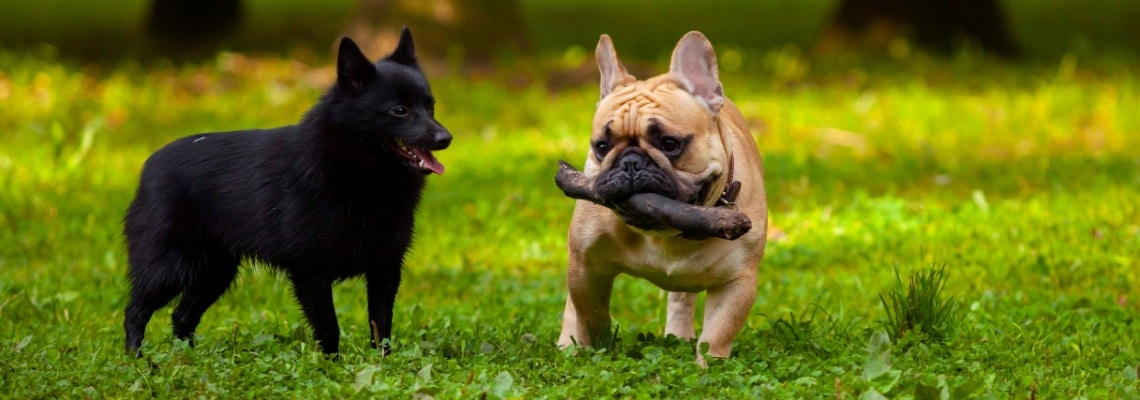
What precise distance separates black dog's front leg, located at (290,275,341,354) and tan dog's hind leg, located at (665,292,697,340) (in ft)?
5.70

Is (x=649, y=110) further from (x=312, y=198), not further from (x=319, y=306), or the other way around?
(x=319, y=306)

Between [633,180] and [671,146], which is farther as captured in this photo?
[671,146]

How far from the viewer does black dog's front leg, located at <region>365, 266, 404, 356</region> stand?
5.61 metres

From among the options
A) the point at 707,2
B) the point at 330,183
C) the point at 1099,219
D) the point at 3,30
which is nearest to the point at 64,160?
the point at 330,183

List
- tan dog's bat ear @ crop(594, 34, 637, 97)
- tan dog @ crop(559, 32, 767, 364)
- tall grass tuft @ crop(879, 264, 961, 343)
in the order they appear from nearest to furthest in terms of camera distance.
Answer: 1. tan dog @ crop(559, 32, 767, 364)
2. tan dog's bat ear @ crop(594, 34, 637, 97)
3. tall grass tuft @ crop(879, 264, 961, 343)

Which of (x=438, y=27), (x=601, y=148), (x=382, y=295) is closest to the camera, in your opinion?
(x=601, y=148)

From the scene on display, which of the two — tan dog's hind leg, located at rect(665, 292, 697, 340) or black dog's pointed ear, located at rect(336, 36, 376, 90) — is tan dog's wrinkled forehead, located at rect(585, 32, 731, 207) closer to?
black dog's pointed ear, located at rect(336, 36, 376, 90)

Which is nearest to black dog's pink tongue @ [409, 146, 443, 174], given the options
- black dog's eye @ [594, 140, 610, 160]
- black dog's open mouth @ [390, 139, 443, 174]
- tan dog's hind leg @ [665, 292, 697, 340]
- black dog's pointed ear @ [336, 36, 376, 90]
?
black dog's open mouth @ [390, 139, 443, 174]

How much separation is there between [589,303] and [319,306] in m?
1.12

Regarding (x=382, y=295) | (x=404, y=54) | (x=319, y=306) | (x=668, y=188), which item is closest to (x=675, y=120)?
(x=668, y=188)

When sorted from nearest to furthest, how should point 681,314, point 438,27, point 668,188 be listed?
point 668,188
point 681,314
point 438,27

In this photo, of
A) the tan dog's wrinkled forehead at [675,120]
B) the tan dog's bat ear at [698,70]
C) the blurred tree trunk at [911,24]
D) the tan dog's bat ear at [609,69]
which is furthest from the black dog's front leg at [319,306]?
the blurred tree trunk at [911,24]

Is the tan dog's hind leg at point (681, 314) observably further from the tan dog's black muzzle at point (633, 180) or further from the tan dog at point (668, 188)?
the tan dog's black muzzle at point (633, 180)

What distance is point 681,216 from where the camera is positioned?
496 centimetres
